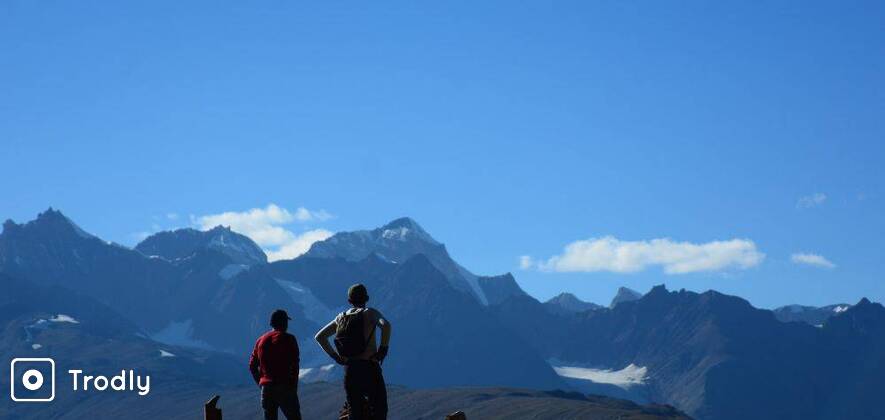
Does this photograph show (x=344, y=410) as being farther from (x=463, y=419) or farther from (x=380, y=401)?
(x=463, y=419)

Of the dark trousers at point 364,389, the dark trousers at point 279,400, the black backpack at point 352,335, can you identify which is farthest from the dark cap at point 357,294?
the dark trousers at point 279,400

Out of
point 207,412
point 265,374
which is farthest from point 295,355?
point 207,412

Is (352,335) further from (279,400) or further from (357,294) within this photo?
(279,400)

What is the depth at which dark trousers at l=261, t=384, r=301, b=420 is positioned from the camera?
874 inches

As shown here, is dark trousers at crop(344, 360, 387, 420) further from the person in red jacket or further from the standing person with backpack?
the person in red jacket

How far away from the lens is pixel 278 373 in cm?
2242

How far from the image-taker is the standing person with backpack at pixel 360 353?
21.6 meters

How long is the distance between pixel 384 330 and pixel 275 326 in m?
2.33

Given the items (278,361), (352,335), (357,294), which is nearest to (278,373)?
(278,361)

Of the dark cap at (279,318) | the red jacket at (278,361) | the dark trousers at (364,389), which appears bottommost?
the dark trousers at (364,389)

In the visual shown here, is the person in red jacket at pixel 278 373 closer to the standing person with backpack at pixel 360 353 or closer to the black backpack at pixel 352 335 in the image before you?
the standing person with backpack at pixel 360 353

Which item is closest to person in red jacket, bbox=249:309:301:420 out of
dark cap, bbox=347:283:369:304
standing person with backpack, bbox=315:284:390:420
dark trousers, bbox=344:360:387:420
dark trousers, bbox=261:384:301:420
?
dark trousers, bbox=261:384:301:420

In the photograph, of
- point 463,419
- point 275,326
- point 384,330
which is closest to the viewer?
point 463,419

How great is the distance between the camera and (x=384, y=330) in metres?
21.2
